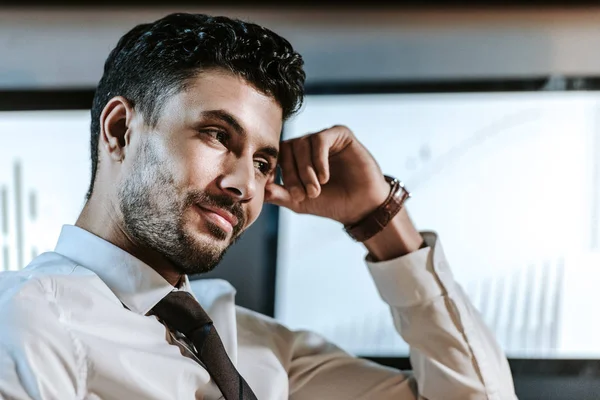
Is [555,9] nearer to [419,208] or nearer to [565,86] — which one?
[565,86]

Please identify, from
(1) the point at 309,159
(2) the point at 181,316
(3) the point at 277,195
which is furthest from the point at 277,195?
(2) the point at 181,316

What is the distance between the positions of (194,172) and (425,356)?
624 mm

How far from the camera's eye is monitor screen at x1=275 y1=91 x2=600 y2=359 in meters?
1.52

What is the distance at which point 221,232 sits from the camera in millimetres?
1077

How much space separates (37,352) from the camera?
90 cm

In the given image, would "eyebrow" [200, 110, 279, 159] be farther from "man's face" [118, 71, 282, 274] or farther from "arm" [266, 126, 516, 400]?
"arm" [266, 126, 516, 400]

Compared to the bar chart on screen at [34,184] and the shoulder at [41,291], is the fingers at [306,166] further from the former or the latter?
the bar chart on screen at [34,184]

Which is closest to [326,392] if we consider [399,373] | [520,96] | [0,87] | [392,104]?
[399,373]

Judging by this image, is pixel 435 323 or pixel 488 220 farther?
pixel 488 220

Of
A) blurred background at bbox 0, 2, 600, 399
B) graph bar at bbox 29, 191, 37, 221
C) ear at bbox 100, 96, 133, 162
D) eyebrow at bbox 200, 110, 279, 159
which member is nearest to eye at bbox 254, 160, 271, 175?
eyebrow at bbox 200, 110, 279, 159

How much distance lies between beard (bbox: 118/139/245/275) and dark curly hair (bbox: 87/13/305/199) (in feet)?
0.31

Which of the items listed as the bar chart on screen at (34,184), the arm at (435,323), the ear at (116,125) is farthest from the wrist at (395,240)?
the bar chart on screen at (34,184)

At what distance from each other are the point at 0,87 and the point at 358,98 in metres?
0.88

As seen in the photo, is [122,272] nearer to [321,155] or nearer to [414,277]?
[321,155]
